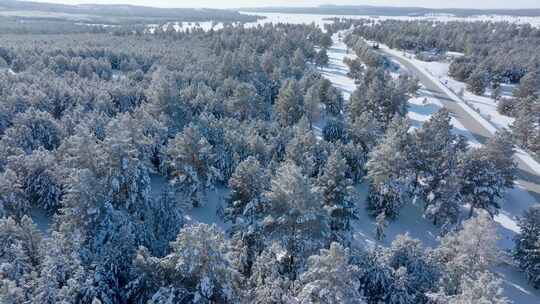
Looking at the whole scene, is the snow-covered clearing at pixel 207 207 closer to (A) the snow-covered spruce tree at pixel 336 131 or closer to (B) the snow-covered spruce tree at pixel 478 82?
(A) the snow-covered spruce tree at pixel 336 131

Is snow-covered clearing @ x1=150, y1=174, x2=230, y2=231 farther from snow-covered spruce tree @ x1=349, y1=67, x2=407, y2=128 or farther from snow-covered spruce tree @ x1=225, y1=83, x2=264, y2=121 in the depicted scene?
snow-covered spruce tree @ x1=349, y1=67, x2=407, y2=128

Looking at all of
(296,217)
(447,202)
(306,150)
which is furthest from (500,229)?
(296,217)

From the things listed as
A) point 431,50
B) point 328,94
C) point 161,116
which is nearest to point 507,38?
point 431,50

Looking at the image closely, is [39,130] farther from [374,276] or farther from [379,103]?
[379,103]

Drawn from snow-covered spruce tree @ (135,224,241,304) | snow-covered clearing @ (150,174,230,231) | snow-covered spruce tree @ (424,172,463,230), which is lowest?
snow-covered clearing @ (150,174,230,231)

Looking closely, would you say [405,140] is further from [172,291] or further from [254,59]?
[254,59]

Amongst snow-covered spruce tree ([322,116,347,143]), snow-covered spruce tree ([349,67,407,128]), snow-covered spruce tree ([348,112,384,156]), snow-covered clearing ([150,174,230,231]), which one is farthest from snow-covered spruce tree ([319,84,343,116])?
snow-covered clearing ([150,174,230,231])
